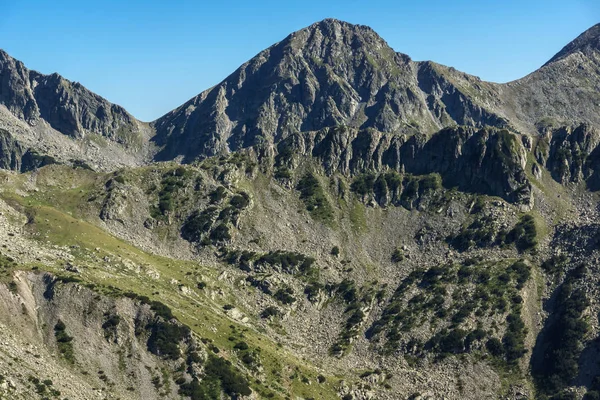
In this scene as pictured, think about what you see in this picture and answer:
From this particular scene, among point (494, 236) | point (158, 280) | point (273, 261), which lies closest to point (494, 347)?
point (494, 236)

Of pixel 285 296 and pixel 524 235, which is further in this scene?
pixel 524 235

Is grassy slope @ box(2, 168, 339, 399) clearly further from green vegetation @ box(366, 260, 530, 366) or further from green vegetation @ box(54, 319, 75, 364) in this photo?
green vegetation @ box(366, 260, 530, 366)

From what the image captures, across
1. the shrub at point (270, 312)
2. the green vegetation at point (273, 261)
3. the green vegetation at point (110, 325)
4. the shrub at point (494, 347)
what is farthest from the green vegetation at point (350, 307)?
the green vegetation at point (110, 325)

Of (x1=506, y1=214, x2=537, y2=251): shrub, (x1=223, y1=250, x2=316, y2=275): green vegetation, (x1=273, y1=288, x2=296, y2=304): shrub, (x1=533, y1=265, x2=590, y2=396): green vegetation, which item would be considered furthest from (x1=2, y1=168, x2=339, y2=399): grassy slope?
(x1=506, y1=214, x2=537, y2=251): shrub

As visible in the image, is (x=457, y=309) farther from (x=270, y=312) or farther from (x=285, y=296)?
(x=270, y=312)

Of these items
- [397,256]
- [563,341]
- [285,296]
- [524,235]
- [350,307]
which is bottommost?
[285,296]

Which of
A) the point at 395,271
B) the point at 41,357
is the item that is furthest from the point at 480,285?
the point at 41,357

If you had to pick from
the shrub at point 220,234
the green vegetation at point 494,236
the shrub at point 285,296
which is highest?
the green vegetation at point 494,236

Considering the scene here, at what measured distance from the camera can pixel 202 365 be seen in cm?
11906

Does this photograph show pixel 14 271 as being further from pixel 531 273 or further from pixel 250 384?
pixel 531 273

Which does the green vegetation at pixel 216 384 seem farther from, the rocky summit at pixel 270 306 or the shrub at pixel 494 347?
the shrub at pixel 494 347

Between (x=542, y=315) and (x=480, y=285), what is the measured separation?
19073 mm

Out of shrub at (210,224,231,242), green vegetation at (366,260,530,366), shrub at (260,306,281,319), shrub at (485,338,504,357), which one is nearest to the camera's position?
shrub at (485,338,504,357)

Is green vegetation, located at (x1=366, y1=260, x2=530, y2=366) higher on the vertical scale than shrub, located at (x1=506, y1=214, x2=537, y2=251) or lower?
lower
